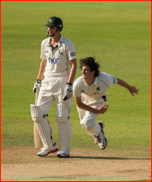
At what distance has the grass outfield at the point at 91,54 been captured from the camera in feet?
28.9

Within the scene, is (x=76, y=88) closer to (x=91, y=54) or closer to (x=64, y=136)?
(x=64, y=136)

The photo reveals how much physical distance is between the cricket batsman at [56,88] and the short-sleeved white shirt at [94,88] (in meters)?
0.22

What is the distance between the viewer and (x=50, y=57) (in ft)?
22.6

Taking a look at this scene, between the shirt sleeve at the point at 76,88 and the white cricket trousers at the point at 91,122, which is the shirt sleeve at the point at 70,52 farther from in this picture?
the white cricket trousers at the point at 91,122

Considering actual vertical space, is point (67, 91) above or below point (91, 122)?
above

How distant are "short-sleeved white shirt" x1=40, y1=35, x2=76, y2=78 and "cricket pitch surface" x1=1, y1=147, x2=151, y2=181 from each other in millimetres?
1401

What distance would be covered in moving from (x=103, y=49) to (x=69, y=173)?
15028mm

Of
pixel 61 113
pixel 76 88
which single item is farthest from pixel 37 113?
pixel 76 88

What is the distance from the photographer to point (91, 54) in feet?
63.0

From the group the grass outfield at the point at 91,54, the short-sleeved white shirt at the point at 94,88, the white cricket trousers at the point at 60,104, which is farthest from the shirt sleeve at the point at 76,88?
the grass outfield at the point at 91,54

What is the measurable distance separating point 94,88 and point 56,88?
0.63 m

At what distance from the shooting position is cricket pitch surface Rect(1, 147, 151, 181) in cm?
558

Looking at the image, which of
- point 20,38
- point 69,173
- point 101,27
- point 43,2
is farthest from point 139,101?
point 43,2

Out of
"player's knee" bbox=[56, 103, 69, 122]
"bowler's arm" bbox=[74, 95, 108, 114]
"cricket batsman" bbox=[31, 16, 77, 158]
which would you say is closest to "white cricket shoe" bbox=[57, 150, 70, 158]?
"cricket batsman" bbox=[31, 16, 77, 158]
